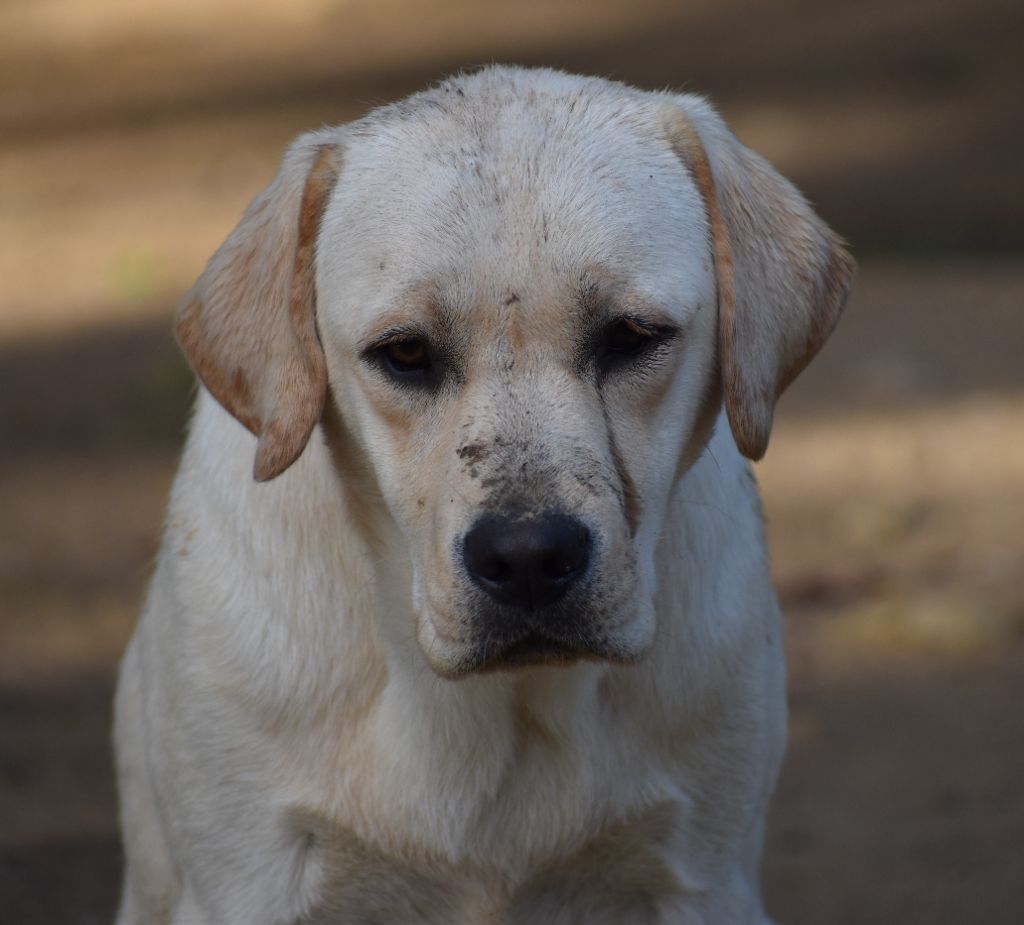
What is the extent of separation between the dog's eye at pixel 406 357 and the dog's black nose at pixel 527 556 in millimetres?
322

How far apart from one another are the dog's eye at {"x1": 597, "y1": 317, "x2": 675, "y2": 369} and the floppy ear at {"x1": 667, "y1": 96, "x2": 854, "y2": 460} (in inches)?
6.3

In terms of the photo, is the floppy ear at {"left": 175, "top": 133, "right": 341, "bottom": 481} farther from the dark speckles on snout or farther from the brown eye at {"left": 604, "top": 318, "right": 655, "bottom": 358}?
the brown eye at {"left": 604, "top": 318, "right": 655, "bottom": 358}

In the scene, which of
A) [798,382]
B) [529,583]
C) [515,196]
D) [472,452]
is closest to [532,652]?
[529,583]

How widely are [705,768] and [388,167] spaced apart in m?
1.20

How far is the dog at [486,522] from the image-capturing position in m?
2.68

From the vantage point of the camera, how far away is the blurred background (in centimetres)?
491

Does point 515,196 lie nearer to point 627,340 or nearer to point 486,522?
point 627,340

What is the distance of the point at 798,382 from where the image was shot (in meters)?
7.49

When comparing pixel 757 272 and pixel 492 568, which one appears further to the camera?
pixel 757 272

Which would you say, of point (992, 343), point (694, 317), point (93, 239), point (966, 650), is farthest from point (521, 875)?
point (93, 239)

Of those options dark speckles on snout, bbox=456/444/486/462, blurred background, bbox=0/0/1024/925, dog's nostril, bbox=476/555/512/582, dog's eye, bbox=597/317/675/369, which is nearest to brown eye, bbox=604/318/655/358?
dog's eye, bbox=597/317/675/369

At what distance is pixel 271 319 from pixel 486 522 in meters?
0.59

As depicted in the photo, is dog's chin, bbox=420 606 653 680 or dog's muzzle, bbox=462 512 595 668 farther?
dog's chin, bbox=420 606 653 680

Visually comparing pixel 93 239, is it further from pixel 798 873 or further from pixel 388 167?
pixel 388 167
